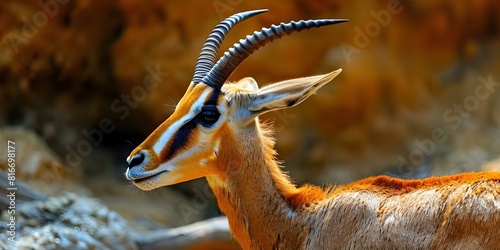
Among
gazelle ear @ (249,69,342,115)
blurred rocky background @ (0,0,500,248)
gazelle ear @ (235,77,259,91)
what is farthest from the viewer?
blurred rocky background @ (0,0,500,248)

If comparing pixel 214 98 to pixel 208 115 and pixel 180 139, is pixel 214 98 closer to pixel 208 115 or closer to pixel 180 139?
pixel 208 115

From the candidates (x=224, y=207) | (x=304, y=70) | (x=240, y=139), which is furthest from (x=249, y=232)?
(x=304, y=70)

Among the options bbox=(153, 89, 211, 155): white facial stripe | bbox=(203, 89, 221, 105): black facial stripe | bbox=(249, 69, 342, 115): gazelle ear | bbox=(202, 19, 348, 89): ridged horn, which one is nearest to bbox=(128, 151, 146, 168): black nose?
bbox=(153, 89, 211, 155): white facial stripe

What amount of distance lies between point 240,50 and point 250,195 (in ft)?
3.95

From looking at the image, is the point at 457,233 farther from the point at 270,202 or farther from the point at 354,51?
the point at 354,51

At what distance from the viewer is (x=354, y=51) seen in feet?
40.2

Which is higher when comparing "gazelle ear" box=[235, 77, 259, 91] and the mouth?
"gazelle ear" box=[235, 77, 259, 91]

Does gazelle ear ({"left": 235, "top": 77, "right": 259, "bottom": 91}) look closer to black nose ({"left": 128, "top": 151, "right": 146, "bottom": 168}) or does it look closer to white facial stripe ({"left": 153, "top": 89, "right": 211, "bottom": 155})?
white facial stripe ({"left": 153, "top": 89, "right": 211, "bottom": 155})

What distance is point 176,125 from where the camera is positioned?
6.18m

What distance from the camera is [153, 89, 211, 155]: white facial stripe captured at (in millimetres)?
6125

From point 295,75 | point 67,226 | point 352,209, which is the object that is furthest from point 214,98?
→ point 295,75

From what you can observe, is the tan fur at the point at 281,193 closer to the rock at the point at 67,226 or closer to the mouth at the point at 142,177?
the mouth at the point at 142,177

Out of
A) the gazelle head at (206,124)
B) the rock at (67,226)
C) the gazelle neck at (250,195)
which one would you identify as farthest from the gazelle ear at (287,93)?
the rock at (67,226)

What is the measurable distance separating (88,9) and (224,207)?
6.89m
